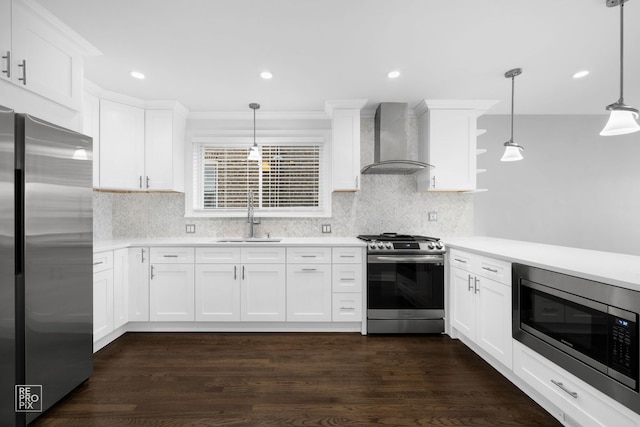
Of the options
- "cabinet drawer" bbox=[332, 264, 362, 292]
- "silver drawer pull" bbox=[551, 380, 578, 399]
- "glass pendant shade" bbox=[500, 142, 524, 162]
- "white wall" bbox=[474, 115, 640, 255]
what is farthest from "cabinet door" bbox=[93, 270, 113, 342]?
"white wall" bbox=[474, 115, 640, 255]

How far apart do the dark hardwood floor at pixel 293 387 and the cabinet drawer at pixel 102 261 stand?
77cm

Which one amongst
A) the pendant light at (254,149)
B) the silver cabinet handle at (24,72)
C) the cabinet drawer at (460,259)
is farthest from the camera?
the pendant light at (254,149)

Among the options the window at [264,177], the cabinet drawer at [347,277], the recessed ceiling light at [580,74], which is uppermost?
the recessed ceiling light at [580,74]

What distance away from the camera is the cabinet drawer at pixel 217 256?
10.2 feet

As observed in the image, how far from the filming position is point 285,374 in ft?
7.49

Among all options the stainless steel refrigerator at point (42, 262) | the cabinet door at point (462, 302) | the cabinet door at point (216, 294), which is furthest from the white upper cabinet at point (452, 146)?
the stainless steel refrigerator at point (42, 262)

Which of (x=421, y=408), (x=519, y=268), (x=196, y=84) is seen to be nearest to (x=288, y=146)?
(x=196, y=84)

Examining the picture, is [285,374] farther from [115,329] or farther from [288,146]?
[288,146]

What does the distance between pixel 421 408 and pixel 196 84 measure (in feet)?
11.0

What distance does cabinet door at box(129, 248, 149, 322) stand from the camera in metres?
3.07

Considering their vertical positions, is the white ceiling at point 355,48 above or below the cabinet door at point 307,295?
above

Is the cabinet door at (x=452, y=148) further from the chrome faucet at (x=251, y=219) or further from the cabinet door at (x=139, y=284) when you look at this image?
the cabinet door at (x=139, y=284)

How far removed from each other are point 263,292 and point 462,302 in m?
2.00

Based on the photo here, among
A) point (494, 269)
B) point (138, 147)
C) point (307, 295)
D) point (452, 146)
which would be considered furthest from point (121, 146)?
point (494, 269)
